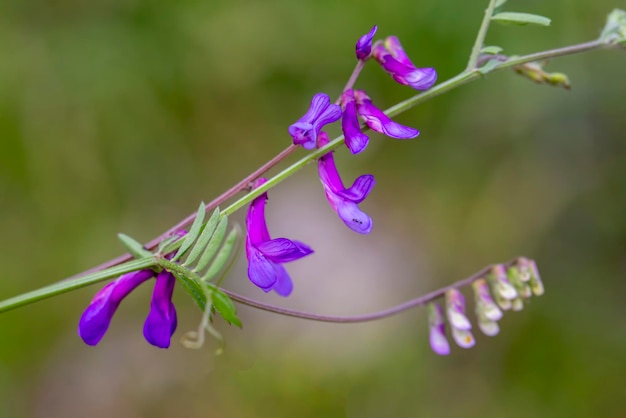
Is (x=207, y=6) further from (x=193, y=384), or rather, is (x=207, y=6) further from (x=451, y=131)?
(x=193, y=384)

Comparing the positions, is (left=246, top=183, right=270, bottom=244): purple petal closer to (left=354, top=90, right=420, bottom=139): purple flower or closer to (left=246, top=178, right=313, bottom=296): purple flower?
(left=246, top=178, right=313, bottom=296): purple flower

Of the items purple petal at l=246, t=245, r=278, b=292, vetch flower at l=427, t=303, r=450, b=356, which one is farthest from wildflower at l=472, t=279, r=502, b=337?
purple petal at l=246, t=245, r=278, b=292

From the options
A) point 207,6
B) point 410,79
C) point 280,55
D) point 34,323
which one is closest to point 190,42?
point 207,6

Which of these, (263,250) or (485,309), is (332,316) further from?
(485,309)

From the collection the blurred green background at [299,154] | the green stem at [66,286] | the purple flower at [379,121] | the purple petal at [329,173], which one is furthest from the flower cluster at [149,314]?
the blurred green background at [299,154]

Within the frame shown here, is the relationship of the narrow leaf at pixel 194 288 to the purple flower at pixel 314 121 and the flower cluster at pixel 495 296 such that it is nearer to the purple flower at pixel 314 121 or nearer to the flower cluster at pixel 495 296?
the purple flower at pixel 314 121

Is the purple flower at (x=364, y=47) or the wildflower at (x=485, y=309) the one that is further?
the wildflower at (x=485, y=309)
